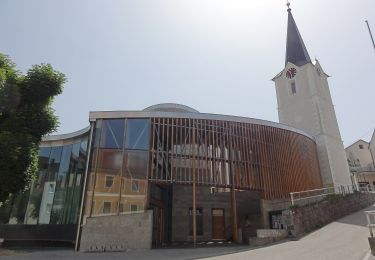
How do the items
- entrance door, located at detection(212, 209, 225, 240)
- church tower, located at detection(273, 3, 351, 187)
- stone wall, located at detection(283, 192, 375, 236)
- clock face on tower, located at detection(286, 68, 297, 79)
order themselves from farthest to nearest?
1. clock face on tower, located at detection(286, 68, 297, 79)
2. church tower, located at detection(273, 3, 351, 187)
3. entrance door, located at detection(212, 209, 225, 240)
4. stone wall, located at detection(283, 192, 375, 236)

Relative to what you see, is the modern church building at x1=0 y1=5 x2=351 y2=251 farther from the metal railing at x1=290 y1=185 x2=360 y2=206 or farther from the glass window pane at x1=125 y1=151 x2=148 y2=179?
the metal railing at x1=290 y1=185 x2=360 y2=206

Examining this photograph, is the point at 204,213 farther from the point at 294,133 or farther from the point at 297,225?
the point at 294,133

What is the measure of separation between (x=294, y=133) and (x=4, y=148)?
19.0 m

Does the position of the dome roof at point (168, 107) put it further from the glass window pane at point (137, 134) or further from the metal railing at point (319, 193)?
the metal railing at point (319, 193)

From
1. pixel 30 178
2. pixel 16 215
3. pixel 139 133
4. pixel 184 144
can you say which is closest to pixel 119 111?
A: pixel 139 133

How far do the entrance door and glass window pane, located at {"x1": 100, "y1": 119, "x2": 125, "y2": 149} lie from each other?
8414 millimetres

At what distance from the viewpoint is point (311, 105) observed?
93.5ft

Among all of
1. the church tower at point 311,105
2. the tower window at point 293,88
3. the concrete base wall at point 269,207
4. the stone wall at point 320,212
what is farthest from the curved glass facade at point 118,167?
the tower window at point 293,88

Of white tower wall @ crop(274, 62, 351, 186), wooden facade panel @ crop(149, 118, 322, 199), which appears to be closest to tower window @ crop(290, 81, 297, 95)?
white tower wall @ crop(274, 62, 351, 186)

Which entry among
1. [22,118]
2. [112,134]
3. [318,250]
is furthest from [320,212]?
[22,118]

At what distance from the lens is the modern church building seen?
1518 centimetres

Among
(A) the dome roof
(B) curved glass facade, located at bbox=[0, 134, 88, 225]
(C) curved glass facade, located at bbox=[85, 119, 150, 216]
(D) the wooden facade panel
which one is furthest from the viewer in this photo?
(A) the dome roof

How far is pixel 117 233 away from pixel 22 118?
7.18 meters

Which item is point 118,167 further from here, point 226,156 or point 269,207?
point 269,207
